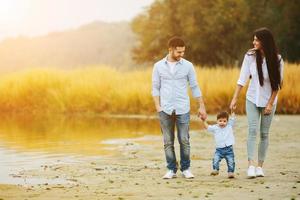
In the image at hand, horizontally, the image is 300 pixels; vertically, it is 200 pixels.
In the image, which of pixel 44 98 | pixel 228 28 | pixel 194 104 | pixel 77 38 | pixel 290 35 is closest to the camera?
pixel 194 104

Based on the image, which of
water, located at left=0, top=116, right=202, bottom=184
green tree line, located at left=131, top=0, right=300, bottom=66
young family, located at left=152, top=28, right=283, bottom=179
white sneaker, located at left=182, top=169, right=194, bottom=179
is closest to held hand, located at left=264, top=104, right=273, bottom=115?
young family, located at left=152, top=28, right=283, bottom=179

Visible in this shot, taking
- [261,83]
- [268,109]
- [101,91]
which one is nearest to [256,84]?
[261,83]

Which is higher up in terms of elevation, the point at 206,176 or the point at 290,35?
the point at 290,35

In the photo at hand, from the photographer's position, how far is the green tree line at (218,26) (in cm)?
3572

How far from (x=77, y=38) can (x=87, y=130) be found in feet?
267

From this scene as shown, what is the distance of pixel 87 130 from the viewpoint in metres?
19.5

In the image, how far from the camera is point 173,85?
9.91 m

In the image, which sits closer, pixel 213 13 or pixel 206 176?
pixel 206 176

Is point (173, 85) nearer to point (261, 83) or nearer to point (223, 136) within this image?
point (223, 136)

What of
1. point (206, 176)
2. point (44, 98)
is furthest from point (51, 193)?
point (44, 98)

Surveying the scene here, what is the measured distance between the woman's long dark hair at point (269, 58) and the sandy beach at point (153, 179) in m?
1.24

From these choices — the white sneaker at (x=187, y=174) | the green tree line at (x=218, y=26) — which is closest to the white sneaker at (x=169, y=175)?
the white sneaker at (x=187, y=174)

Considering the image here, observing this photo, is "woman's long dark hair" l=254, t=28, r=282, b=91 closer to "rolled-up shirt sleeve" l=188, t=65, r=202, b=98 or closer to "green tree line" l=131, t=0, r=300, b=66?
"rolled-up shirt sleeve" l=188, t=65, r=202, b=98

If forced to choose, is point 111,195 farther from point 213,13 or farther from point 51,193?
point 213,13
